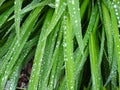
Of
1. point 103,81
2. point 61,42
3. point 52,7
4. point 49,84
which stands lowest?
point 103,81

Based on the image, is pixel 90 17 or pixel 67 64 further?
pixel 90 17

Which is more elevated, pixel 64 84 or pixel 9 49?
pixel 9 49

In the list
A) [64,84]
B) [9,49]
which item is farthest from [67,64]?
[9,49]

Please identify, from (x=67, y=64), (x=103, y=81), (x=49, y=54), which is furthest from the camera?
(x=103, y=81)

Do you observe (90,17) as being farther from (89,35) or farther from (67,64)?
(67,64)

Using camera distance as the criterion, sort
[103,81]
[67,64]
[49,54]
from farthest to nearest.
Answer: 1. [103,81]
2. [49,54]
3. [67,64]

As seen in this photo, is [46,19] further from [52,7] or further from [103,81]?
[103,81]

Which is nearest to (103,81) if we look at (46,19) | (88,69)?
(88,69)
